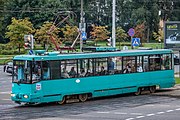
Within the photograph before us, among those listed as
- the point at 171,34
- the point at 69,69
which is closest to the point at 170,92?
the point at 69,69

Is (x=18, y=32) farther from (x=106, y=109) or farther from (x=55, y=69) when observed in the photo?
(x=106, y=109)

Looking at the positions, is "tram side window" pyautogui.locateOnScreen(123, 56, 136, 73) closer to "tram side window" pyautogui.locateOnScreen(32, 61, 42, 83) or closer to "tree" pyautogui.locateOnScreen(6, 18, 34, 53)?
"tram side window" pyautogui.locateOnScreen(32, 61, 42, 83)

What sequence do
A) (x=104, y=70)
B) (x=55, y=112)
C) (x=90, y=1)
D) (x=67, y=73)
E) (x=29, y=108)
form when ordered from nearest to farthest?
(x=55, y=112)
(x=29, y=108)
(x=67, y=73)
(x=104, y=70)
(x=90, y=1)

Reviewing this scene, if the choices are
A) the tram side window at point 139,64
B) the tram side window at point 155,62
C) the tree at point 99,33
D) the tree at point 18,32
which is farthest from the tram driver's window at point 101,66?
the tree at point 99,33

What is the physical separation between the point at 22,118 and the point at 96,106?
5.28 m

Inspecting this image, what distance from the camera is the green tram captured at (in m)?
25.3

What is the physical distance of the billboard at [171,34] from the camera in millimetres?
39156

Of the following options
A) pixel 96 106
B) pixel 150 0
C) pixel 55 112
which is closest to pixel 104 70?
pixel 96 106

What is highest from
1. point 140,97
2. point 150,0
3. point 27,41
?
point 150,0

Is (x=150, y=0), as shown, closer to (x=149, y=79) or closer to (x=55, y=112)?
(x=149, y=79)

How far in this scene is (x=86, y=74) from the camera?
27.6m

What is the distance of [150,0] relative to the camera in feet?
375

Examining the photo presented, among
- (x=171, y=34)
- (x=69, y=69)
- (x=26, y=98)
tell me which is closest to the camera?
(x=26, y=98)

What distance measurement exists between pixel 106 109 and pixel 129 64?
6.59 m
